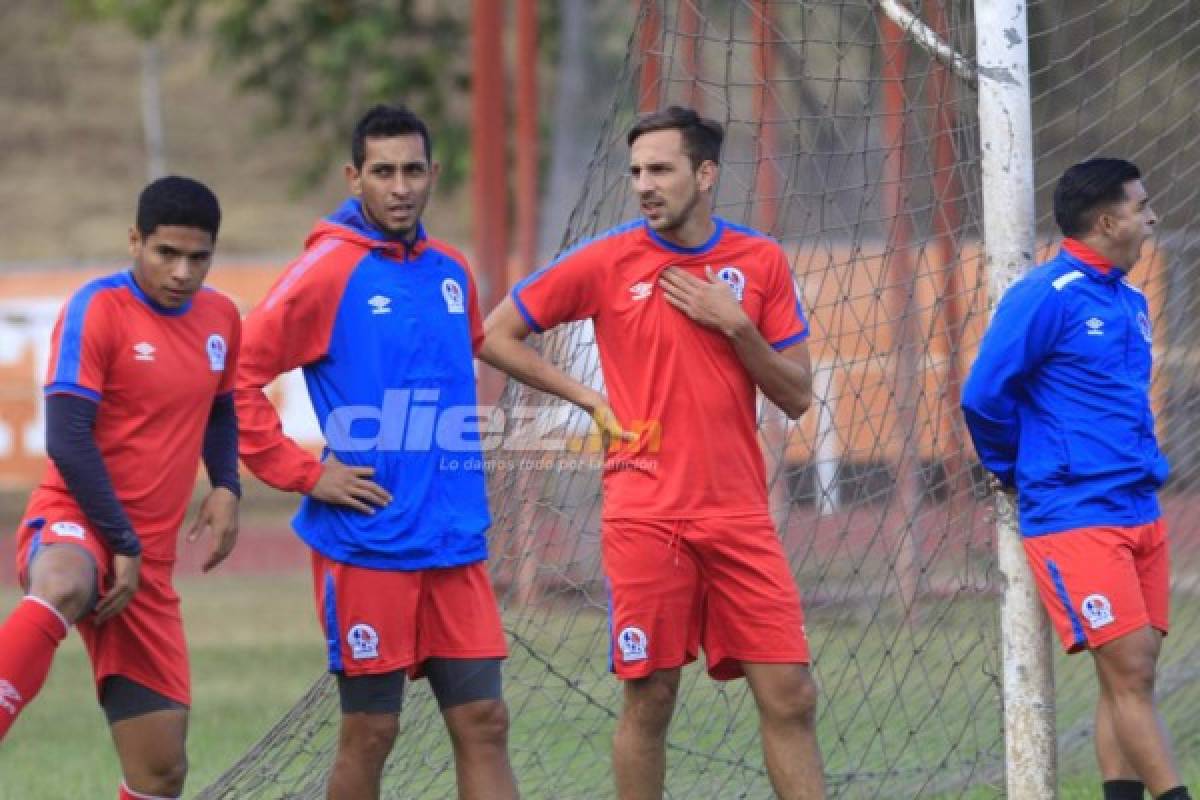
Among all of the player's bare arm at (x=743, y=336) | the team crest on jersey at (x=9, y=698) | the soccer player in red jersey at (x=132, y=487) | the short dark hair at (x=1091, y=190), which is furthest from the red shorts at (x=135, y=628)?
the short dark hair at (x=1091, y=190)

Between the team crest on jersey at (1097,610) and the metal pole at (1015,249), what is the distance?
41cm

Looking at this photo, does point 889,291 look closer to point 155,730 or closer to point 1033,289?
point 1033,289

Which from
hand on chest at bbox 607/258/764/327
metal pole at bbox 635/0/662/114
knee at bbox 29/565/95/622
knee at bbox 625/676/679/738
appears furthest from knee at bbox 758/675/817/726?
metal pole at bbox 635/0/662/114

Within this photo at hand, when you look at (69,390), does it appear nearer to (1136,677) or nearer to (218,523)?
(218,523)

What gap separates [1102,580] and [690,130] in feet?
5.53

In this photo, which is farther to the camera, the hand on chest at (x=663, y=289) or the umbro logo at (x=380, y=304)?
the hand on chest at (x=663, y=289)

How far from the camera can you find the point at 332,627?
17.7 ft

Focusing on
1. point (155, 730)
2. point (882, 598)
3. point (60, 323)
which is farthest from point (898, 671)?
point (60, 323)

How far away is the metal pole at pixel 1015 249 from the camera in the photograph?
5.98 metres

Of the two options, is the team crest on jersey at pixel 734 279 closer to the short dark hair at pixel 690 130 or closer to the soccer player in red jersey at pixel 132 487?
the short dark hair at pixel 690 130

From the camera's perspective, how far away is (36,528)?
5.41m

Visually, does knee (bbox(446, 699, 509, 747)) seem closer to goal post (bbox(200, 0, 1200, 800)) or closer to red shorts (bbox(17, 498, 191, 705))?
red shorts (bbox(17, 498, 191, 705))

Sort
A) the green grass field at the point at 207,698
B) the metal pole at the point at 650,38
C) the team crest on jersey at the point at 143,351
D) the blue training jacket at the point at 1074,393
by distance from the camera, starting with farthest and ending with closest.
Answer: the green grass field at the point at 207,698 → the metal pole at the point at 650,38 → the blue training jacket at the point at 1074,393 → the team crest on jersey at the point at 143,351

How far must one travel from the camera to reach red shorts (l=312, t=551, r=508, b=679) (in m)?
5.37
